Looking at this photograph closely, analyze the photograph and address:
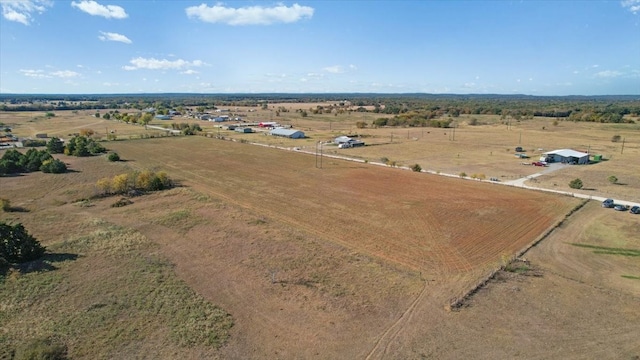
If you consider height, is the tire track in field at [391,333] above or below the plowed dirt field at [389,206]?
below

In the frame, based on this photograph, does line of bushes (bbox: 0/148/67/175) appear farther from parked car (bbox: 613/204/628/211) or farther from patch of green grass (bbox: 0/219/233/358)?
parked car (bbox: 613/204/628/211)

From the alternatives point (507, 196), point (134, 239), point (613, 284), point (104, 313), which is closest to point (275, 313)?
point (104, 313)

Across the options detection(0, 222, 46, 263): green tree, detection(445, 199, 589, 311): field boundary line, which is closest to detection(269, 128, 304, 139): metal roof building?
detection(445, 199, 589, 311): field boundary line

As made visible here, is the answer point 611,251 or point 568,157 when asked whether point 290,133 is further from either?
point 611,251

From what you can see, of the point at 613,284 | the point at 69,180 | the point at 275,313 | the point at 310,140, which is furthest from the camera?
the point at 310,140

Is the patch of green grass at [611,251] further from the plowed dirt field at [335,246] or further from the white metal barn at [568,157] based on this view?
the white metal barn at [568,157]

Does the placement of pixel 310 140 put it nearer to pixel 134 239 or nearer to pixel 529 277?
pixel 134 239

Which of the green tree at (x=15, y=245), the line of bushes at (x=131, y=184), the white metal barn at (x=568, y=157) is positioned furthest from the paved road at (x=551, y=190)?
the green tree at (x=15, y=245)
